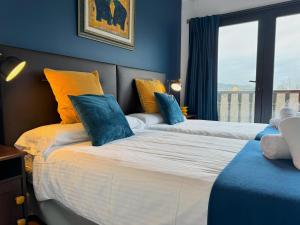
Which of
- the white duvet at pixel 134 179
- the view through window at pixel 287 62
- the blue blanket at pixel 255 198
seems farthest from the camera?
the view through window at pixel 287 62

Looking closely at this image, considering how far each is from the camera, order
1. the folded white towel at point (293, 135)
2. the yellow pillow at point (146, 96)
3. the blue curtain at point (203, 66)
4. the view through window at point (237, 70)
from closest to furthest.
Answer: the folded white towel at point (293, 135) → the yellow pillow at point (146, 96) → the view through window at point (237, 70) → the blue curtain at point (203, 66)

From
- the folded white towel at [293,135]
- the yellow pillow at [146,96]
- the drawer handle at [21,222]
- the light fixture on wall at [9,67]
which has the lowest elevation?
the drawer handle at [21,222]

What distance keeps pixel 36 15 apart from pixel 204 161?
1.72 meters

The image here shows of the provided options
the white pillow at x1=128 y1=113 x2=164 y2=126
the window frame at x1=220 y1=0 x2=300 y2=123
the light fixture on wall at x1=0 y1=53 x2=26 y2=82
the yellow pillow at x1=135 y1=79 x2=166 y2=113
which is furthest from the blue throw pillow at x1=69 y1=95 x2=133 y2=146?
the window frame at x1=220 y1=0 x2=300 y2=123

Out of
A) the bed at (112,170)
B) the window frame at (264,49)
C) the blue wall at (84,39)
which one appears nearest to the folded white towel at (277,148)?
the bed at (112,170)

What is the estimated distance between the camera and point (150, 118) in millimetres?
2434

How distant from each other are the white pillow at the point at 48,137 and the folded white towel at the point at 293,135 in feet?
4.18

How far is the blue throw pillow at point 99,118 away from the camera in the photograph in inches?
59.0

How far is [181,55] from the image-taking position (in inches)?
149

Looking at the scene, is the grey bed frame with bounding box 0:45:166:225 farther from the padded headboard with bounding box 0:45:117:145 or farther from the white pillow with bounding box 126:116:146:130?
the white pillow with bounding box 126:116:146:130

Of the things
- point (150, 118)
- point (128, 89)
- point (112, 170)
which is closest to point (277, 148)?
point (112, 170)

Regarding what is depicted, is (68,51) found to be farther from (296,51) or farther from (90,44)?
(296,51)

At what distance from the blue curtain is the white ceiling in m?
0.19

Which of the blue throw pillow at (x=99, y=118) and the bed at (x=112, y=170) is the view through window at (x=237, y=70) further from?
the blue throw pillow at (x=99, y=118)
